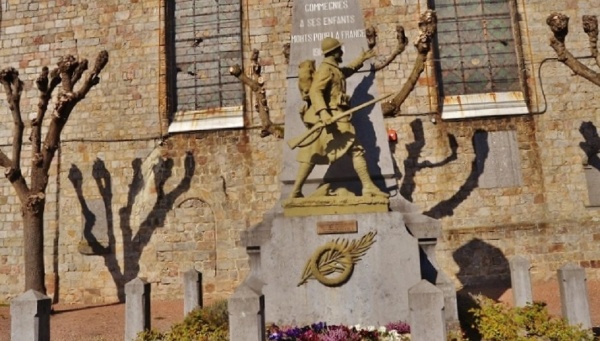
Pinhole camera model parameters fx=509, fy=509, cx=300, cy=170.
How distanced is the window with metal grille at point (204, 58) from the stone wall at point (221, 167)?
0.53m

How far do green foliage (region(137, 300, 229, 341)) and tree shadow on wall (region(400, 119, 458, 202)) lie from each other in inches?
260

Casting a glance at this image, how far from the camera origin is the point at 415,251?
6.02m

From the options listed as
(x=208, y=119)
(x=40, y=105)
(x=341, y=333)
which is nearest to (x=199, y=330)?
(x=341, y=333)

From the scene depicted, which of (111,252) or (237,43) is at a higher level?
(237,43)

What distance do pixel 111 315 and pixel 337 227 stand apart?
22.7 ft

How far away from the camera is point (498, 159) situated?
12.5m

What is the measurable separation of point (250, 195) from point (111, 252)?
3.84 meters

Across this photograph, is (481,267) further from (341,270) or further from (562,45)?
(341,270)

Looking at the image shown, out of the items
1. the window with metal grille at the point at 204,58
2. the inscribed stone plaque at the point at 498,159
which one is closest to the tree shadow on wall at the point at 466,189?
the inscribed stone plaque at the point at 498,159

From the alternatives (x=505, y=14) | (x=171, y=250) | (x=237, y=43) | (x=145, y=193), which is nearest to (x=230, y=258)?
(x=171, y=250)

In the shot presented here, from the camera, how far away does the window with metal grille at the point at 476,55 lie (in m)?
13.1

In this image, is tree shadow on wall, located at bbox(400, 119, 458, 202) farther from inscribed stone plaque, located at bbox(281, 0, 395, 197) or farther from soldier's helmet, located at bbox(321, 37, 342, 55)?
soldier's helmet, located at bbox(321, 37, 342, 55)

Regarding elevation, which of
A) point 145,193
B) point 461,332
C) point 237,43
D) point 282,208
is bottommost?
point 461,332

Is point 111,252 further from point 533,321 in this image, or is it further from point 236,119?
point 533,321
